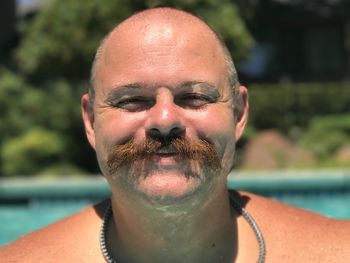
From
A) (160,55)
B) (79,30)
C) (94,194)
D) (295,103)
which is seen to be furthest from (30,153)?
(160,55)

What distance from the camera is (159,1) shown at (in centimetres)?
758

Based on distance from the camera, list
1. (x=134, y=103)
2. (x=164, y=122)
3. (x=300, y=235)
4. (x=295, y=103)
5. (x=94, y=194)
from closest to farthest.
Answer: (x=164, y=122)
(x=134, y=103)
(x=300, y=235)
(x=94, y=194)
(x=295, y=103)

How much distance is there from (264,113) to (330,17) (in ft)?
23.5

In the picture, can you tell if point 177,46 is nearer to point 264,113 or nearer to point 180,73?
point 180,73

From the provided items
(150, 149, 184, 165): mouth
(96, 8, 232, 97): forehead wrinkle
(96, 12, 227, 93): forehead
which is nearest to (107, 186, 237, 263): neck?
(150, 149, 184, 165): mouth

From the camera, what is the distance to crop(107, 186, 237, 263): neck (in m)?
2.20

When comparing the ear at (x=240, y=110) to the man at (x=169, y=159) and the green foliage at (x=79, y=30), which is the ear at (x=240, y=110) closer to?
the man at (x=169, y=159)

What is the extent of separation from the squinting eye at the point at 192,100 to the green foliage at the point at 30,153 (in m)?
7.69

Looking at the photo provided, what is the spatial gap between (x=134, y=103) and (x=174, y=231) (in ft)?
1.57

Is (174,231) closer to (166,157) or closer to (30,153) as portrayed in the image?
(166,157)

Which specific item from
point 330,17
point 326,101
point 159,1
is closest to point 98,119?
point 159,1

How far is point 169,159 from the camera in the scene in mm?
2107

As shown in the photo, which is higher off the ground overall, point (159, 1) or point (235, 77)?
point (235, 77)

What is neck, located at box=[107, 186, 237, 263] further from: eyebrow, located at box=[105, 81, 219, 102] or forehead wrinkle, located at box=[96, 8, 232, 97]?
forehead wrinkle, located at box=[96, 8, 232, 97]
